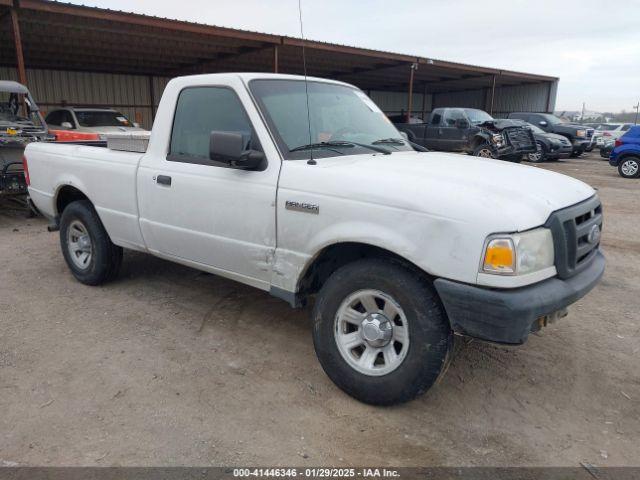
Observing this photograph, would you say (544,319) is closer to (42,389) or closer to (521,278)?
(521,278)

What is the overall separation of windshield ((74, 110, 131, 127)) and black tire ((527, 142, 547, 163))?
13715mm

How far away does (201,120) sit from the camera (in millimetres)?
3795

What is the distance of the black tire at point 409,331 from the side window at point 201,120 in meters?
1.30

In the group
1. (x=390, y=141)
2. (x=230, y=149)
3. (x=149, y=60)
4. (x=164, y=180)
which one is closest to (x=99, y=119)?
(x=149, y=60)

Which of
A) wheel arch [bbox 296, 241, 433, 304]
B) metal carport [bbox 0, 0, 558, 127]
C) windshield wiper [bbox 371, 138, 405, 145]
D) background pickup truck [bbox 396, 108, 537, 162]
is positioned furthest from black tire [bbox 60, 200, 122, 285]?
background pickup truck [bbox 396, 108, 537, 162]

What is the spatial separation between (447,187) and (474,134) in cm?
1466

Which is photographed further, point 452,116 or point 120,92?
point 120,92

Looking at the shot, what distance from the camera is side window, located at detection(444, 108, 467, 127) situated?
1733 cm

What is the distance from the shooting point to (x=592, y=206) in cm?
308

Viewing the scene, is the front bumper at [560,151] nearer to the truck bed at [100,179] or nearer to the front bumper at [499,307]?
the truck bed at [100,179]

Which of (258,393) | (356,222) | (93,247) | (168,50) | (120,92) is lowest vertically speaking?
(258,393)

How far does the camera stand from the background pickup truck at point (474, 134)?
1485 cm

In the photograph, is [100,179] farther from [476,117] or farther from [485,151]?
[476,117]

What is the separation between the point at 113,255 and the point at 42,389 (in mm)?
1907
